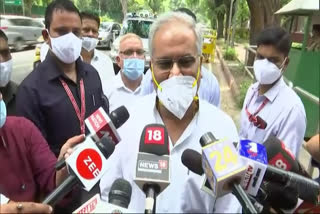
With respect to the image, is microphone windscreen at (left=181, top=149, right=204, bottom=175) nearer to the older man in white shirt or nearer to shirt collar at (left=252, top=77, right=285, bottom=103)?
the older man in white shirt

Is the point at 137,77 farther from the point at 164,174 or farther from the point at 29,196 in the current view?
the point at 164,174

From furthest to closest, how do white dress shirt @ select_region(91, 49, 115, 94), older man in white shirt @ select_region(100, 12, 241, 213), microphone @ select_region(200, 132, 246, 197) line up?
white dress shirt @ select_region(91, 49, 115, 94) → older man in white shirt @ select_region(100, 12, 241, 213) → microphone @ select_region(200, 132, 246, 197)

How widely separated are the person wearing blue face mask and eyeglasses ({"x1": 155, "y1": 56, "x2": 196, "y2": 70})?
154cm

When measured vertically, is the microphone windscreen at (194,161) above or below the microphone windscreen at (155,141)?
below

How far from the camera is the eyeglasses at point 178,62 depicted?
1426mm

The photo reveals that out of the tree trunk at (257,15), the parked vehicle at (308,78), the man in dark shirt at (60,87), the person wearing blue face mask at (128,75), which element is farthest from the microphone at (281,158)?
the tree trunk at (257,15)

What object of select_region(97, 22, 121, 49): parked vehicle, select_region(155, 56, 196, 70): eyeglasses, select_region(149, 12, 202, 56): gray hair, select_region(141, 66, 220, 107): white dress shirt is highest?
select_region(149, 12, 202, 56): gray hair

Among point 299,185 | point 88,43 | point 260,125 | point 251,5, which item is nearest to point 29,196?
point 299,185

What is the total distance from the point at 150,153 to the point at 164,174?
0.12 metres

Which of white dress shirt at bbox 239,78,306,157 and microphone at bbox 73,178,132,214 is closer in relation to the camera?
microphone at bbox 73,178,132,214

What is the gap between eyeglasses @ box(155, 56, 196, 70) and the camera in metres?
1.43

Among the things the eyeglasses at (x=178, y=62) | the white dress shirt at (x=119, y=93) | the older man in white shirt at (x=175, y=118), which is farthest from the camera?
the white dress shirt at (x=119, y=93)

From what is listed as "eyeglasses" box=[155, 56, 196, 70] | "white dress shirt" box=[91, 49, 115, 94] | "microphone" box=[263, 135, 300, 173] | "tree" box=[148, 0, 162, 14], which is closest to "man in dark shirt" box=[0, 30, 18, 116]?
"eyeglasses" box=[155, 56, 196, 70]

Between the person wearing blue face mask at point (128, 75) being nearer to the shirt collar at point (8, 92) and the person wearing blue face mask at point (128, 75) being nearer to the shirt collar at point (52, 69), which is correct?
the shirt collar at point (52, 69)
